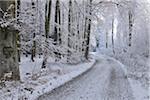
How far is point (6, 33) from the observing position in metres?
12.4

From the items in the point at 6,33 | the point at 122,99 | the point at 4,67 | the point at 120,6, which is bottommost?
the point at 122,99

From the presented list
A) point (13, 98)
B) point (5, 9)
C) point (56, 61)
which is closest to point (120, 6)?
point (56, 61)

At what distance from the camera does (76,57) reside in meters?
31.2

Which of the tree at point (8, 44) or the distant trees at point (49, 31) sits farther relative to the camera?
the distant trees at point (49, 31)

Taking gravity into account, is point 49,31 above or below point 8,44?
above

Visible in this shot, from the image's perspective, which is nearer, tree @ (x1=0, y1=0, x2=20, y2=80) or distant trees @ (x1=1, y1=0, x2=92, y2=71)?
tree @ (x1=0, y1=0, x2=20, y2=80)

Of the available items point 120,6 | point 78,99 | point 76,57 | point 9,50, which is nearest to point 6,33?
point 9,50

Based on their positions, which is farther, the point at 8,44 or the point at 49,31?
the point at 49,31

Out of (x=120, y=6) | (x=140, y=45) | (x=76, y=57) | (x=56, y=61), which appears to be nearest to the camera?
(x=56, y=61)

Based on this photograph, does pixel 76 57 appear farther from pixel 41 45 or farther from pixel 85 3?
pixel 41 45

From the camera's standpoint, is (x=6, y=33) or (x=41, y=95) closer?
(x=41, y=95)

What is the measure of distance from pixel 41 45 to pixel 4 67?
25.6 feet

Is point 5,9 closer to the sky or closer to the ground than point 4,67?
closer to the sky

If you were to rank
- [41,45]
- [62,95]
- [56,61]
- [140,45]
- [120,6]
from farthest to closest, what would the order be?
[140,45]
[120,6]
[56,61]
[41,45]
[62,95]
